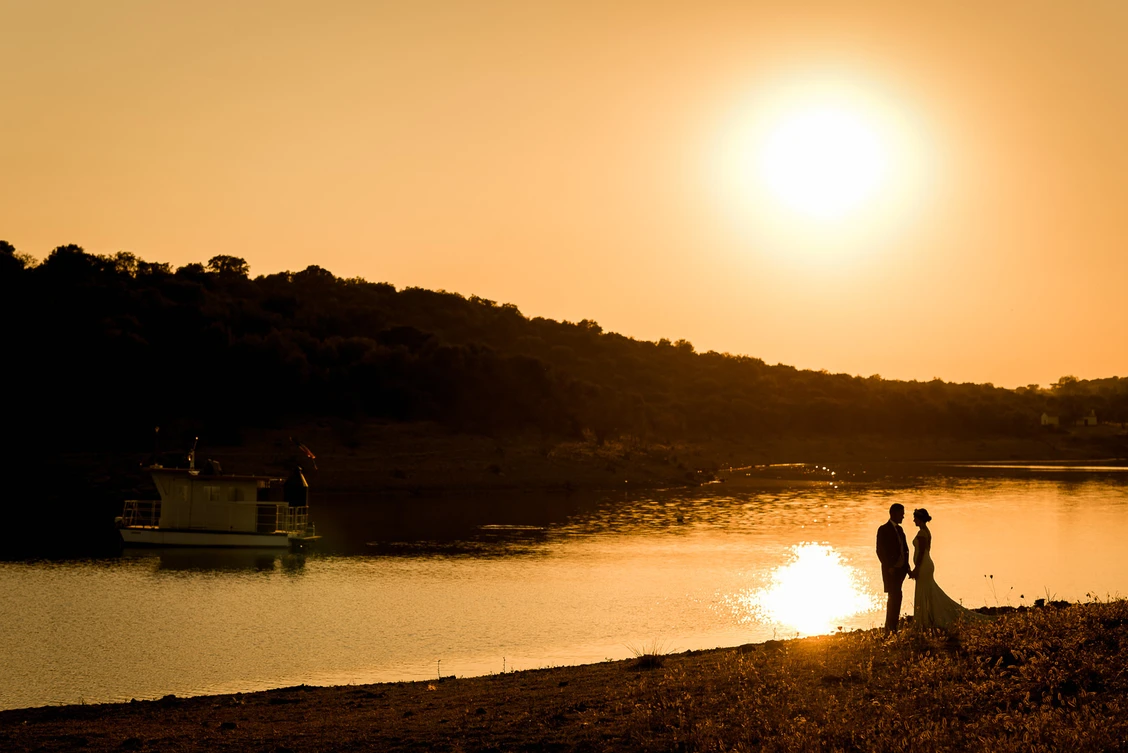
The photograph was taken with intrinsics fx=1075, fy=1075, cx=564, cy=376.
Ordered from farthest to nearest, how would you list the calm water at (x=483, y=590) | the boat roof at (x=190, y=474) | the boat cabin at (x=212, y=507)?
the boat cabin at (x=212, y=507), the boat roof at (x=190, y=474), the calm water at (x=483, y=590)

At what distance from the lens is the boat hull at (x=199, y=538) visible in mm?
47875

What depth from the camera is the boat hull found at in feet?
157

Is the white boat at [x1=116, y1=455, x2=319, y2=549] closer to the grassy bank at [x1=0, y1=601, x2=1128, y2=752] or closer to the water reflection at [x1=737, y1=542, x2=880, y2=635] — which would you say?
the water reflection at [x1=737, y1=542, x2=880, y2=635]

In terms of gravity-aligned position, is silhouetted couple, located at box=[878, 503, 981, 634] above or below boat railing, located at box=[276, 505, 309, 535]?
above

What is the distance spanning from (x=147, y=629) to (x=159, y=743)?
50.7 ft

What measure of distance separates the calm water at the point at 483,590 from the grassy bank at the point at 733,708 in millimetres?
4415

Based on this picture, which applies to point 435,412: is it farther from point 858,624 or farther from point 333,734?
point 333,734

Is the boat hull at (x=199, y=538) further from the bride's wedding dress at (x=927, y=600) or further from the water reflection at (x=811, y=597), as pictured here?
the bride's wedding dress at (x=927, y=600)

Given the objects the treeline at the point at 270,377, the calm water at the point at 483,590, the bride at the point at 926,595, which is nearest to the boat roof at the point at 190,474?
the calm water at the point at 483,590

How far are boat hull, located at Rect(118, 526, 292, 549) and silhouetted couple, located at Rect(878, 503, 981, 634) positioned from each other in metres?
34.1

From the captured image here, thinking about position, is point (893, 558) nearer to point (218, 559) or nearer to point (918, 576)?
point (918, 576)

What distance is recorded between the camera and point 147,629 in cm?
2848

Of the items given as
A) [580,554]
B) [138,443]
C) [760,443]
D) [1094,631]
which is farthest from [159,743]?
[760,443]

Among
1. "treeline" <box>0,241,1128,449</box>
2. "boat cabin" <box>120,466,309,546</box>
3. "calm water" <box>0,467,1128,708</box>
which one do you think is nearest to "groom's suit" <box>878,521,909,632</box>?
"calm water" <box>0,467,1128,708</box>
